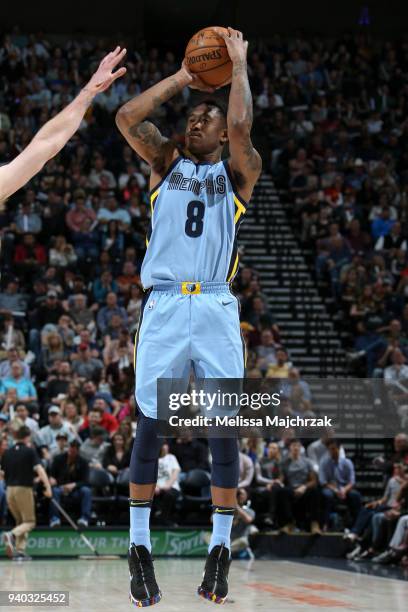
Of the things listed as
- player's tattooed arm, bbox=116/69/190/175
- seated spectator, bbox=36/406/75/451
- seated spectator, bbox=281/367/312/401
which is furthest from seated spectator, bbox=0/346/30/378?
player's tattooed arm, bbox=116/69/190/175

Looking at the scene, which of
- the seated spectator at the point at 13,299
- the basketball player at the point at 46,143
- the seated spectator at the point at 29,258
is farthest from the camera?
the seated spectator at the point at 29,258

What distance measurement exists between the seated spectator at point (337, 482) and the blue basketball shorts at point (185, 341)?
9531 millimetres

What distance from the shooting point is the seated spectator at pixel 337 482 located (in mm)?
15531

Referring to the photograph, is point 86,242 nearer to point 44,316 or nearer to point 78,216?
point 78,216

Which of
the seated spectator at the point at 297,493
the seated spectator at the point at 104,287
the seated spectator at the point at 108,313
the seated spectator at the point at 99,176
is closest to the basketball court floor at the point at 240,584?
the seated spectator at the point at 297,493

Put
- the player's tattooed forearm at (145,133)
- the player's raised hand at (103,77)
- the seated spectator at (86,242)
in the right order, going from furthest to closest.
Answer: the seated spectator at (86,242) → the player's tattooed forearm at (145,133) → the player's raised hand at (103,77)

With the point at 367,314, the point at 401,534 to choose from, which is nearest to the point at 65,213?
the point at 367,314

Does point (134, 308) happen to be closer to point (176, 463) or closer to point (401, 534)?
point (176, 463)

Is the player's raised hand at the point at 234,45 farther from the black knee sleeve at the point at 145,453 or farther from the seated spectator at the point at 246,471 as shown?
the seated spectator at the point at 246,471

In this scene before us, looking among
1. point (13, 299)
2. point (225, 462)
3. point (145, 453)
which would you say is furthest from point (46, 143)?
point (13, 299)

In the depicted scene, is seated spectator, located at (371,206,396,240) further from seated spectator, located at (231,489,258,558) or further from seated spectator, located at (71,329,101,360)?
seated spectator, located at (231,489,258,558)

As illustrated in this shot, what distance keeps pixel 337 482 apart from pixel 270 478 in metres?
1.02

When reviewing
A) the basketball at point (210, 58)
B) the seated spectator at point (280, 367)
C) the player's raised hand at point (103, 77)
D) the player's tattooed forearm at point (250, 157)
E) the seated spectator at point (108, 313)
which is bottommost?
the seated spectator at point (280, 367)

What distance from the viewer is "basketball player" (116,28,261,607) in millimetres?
6273
